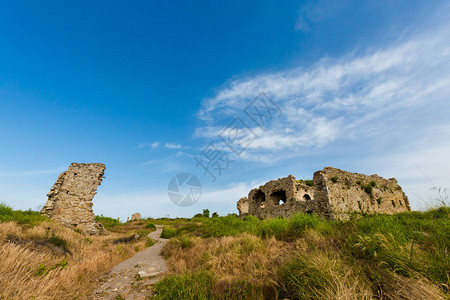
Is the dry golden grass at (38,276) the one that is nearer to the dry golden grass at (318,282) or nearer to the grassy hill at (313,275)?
the grassy hill at (313,275)

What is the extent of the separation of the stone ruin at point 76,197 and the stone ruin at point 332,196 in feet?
45.1

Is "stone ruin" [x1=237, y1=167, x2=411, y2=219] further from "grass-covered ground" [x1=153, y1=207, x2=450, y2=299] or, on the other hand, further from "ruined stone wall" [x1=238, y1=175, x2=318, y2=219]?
"grass-covered ground" [x1=153, y1=207, x2=450, y2=299]

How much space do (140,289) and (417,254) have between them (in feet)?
16.4

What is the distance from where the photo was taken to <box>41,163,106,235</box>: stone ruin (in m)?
11.4

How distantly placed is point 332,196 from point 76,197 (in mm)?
17731

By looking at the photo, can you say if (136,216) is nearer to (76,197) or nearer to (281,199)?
(76,197)

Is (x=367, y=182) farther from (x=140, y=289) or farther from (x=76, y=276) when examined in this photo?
(x=76, y=276)

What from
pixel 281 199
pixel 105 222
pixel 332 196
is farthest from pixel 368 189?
pixel 105 222

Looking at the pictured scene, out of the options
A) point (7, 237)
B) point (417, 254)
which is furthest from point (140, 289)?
point (417, 254)

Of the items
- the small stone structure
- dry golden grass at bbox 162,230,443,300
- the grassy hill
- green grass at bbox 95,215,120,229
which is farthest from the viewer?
the small stone structure

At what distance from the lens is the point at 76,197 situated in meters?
12.0

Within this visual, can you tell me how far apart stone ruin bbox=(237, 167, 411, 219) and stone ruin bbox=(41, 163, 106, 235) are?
45.1 ft

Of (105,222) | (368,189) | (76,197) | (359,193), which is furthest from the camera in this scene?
(105,222)

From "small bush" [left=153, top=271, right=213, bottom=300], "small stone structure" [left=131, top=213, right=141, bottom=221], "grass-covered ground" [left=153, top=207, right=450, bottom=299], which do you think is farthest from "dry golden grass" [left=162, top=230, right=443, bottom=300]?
"small stone structure" [left=131, top=213, right=141, bottom=221]
